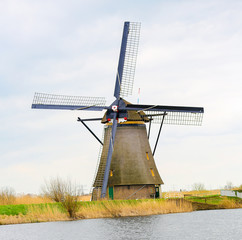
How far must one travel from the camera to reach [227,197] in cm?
3769

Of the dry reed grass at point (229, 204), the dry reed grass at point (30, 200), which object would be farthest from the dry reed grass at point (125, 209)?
the dry reed grass at point (229, 204)

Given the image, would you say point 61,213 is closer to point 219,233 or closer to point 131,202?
point 131,202

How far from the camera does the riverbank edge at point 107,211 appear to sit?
81.4 ft

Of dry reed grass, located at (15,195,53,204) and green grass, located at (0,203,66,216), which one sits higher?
dry reed grass, located at (15,195,53,204)

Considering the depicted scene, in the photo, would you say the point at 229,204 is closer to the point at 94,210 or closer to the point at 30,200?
the point at 94,210

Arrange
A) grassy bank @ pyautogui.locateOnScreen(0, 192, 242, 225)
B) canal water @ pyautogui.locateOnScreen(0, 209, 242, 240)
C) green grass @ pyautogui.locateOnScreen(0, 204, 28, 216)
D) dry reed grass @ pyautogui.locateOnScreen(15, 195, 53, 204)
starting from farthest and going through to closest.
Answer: dry reed grass @ pyautogui.locateOnScreen(15, 195, 53, 204), grassy bank @ pyautogui.locateOnScreen(0, 192, 242, 225), green grass @ pyautogui.locateOnScreen(0, 204, 28, 216), canal water @ pyautogui.locateOnScreen(0, 209, 242, 240)

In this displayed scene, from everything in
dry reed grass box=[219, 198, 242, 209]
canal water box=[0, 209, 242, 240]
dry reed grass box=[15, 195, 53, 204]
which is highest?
dry reed grass box=[219, 198, 242, 209]

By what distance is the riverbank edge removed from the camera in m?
24.8

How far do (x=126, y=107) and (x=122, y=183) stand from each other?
5047 mm

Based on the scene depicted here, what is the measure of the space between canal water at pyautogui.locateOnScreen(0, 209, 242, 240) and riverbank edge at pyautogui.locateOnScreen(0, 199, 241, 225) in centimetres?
39

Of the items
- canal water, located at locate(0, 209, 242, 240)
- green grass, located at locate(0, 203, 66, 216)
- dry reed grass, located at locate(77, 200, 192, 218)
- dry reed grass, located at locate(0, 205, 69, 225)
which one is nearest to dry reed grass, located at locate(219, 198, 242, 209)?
dry reed grass, located at locate(77, 200, 192, 218)

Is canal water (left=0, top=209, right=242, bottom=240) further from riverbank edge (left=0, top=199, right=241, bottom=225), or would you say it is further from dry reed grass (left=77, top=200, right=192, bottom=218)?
dry reed grass (left=77, top=200, right=192, bottom=218)

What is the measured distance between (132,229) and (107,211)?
617 cm

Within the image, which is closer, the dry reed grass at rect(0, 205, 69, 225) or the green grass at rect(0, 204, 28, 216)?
the green grass at rect(0, 204, 28, 216)
